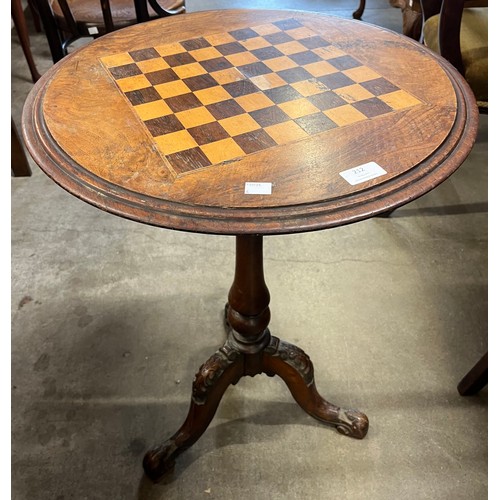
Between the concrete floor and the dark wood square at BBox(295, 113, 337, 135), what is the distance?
2.74ft

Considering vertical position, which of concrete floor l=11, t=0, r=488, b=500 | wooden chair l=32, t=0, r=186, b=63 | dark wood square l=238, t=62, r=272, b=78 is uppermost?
dark wood square l=238, t=62, r=272, b=78

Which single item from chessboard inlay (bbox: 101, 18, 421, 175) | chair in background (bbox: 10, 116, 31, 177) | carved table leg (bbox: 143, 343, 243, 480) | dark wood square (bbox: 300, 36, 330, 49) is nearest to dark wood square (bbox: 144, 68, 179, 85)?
chessboard inlay (bbox: 101, 18, 421, 175)

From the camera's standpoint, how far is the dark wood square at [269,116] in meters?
0.95

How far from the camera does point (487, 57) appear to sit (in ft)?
5.50

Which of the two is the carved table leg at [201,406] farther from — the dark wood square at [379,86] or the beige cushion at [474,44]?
the beige cushion at [474,44]

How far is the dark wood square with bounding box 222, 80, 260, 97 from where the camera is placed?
3.42 ft

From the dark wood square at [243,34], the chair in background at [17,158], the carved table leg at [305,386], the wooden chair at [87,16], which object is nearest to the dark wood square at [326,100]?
the dark wood square at [243,34]

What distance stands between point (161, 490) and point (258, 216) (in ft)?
2.82

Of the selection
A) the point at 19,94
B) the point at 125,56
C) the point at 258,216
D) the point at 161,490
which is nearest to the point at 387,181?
the point at 258,216

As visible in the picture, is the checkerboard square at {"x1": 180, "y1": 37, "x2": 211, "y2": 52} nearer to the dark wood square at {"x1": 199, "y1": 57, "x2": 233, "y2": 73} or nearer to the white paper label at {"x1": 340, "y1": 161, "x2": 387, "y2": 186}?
the dark wood square at {"x1": 199, "y1": 57, "x2": 233, "y2": 73}

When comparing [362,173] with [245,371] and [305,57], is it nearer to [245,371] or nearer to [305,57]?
[305,57]

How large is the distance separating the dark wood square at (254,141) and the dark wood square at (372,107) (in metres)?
0.21

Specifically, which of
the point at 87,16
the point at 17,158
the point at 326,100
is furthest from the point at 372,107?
the point at 17,158

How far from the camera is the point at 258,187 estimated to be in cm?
80
